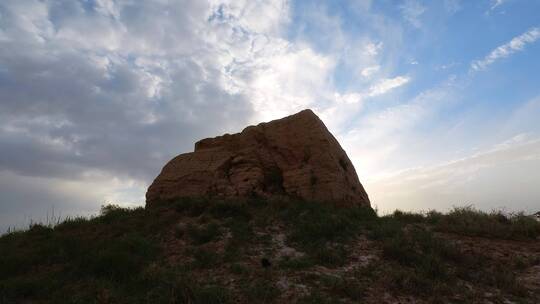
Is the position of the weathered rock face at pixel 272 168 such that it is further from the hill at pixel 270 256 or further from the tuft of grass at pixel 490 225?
the tuft of grass at pixel 490 225

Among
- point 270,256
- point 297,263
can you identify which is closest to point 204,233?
point 270,256

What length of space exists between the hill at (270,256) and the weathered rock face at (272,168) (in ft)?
2.02

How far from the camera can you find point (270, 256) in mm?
7902

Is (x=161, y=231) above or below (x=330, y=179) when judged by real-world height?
below

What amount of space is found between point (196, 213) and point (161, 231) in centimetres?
123

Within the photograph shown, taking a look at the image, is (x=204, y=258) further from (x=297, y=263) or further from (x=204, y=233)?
(x=297, y=263)

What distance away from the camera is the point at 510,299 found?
6168 mm

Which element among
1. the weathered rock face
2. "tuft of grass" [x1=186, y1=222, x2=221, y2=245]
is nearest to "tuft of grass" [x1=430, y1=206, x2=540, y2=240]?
the weathered rock face

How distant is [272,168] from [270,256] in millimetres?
4626

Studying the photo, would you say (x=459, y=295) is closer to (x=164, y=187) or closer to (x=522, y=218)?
(x=522, y=218)

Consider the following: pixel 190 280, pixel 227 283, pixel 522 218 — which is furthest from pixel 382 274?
pixel 522 218

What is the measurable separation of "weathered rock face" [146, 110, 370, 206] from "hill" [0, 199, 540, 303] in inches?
24.2

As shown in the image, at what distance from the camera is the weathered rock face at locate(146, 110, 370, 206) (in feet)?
37.2

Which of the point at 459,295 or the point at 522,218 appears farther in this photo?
the point at 522,218
